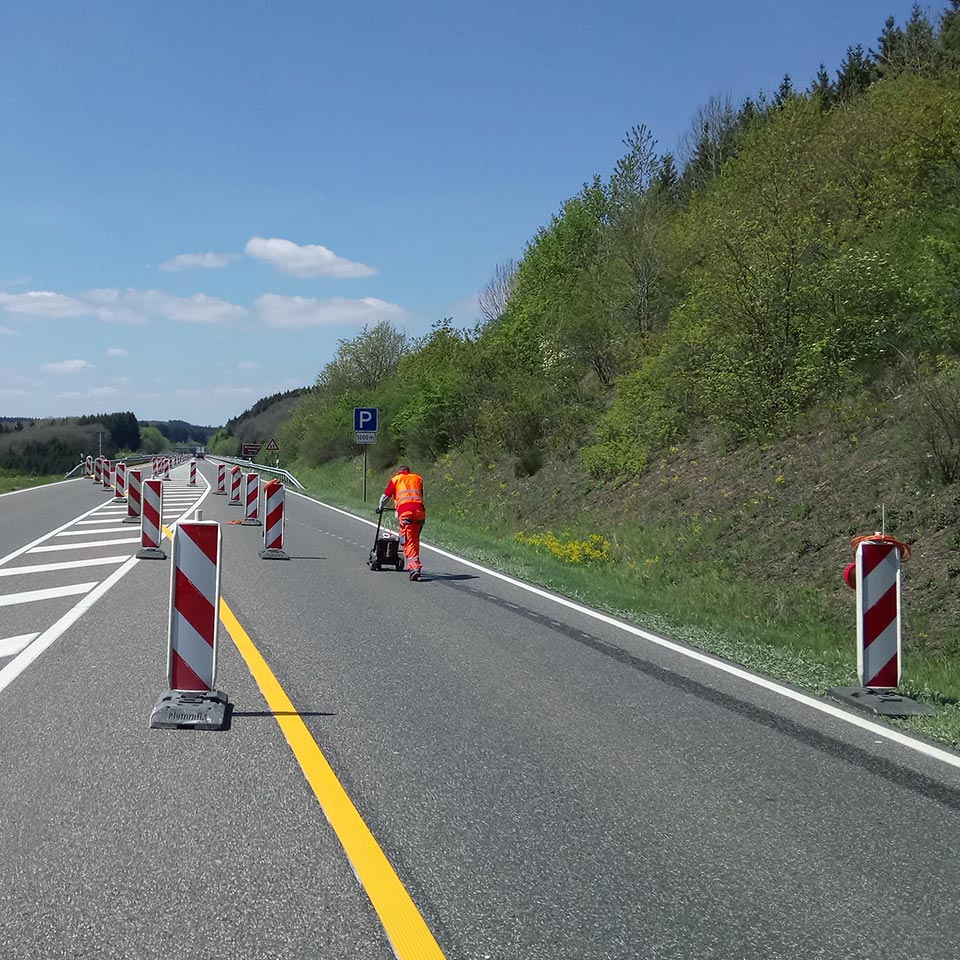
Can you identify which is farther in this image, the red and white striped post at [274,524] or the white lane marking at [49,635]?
the red and white striped post at [274,524]

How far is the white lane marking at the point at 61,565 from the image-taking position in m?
13.7

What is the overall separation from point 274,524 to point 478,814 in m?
12.4

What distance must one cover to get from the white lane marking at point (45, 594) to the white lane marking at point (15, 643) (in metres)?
2.09

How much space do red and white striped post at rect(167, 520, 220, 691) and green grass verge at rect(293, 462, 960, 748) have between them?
4.43 m

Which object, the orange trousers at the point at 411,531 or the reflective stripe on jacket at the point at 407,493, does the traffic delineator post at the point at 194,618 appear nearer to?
the orange trousers at the point at 411,531

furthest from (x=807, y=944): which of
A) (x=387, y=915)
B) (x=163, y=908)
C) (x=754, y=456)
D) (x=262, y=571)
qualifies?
(x=754, y=456)

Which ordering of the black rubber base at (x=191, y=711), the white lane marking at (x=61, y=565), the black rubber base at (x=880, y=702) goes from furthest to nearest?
the white lane marking at (x=61, y=565)
the black rubber base at (x=880, y=702)
the black rubber base at (x=191, y=711)

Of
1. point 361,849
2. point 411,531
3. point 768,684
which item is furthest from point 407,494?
point 361,849

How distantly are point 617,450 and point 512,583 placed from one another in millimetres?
11187

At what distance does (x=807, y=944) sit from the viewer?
3346mm

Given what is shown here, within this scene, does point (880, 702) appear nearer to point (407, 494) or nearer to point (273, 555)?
point (407, 494)

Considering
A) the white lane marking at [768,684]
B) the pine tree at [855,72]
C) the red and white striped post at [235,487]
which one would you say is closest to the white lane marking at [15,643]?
the white lane marking at [768,684]

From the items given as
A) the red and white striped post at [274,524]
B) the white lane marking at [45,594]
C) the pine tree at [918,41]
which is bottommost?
the white lane marking at [45,594]

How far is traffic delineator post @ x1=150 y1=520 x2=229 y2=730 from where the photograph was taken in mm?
6371
